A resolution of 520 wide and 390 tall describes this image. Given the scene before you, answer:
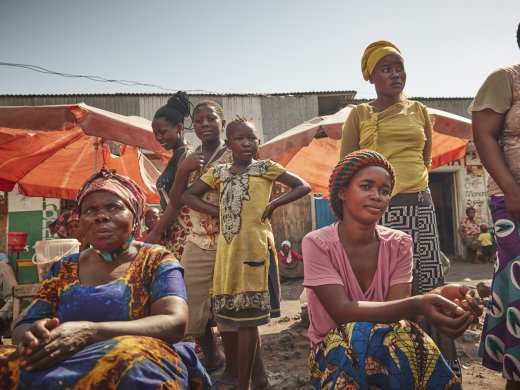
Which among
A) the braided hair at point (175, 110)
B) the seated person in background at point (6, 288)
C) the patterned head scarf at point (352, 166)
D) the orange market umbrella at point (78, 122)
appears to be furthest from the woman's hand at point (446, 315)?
the seated person in background at point (6, 288)

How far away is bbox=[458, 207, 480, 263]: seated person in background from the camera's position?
1295 cm

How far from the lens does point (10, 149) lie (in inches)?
208

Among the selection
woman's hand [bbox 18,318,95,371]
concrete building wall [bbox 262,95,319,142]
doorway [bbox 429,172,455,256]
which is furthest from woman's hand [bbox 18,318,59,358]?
doorway [bbox 429,172,455,256]

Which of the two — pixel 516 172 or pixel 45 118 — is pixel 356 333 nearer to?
pixel 516 172

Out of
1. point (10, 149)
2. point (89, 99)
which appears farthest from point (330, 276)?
point (89, 99)

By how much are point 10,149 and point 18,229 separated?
8.12 meters

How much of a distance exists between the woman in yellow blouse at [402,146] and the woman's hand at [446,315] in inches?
45.0

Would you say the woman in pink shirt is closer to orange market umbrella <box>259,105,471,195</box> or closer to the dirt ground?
the dirt ground

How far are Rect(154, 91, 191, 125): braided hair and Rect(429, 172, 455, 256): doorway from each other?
12.9 m

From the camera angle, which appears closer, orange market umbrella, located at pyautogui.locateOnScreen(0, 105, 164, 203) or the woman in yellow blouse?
the woman in yellow blouse

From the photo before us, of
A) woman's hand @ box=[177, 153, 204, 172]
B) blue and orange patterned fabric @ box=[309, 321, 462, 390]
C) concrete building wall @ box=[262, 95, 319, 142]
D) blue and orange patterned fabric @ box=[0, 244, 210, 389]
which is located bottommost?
blue and orange patterned fabric @ box=[309, 321, 462, 390]

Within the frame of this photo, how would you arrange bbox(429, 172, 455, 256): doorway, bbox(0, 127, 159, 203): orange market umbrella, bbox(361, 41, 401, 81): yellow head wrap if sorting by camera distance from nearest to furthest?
bbox(361, 41, 401, 81): yellow head wrap, bbox(0, 127, 159, 203): orange market umbrella, bbox(429, 172, 455, 256): doorway

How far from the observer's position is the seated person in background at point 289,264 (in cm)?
1132

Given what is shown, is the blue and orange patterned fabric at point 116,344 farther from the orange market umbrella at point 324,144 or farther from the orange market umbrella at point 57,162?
the orange market umbrella at point 324,144
